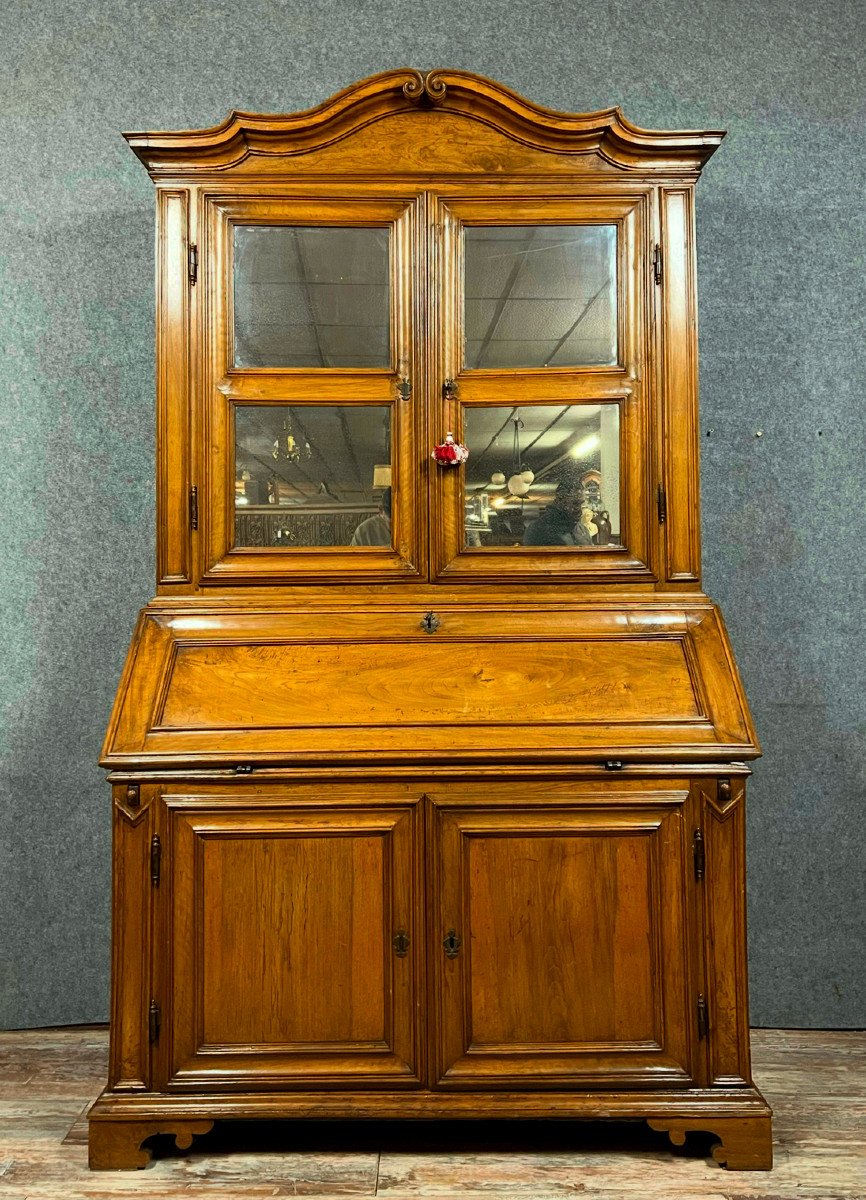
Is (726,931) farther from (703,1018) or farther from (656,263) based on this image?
(656,263)

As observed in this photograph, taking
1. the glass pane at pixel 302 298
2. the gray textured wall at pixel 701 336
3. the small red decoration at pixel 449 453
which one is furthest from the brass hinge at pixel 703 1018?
the glass pane at pixel 302 298

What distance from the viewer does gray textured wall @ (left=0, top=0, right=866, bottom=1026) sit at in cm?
260

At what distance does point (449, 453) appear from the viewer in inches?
80.9

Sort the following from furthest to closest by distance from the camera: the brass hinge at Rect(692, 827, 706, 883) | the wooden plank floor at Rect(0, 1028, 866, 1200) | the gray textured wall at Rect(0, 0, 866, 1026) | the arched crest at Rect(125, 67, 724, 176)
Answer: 1. the gray textured wall at Rect(0, 0, 866, 1026)
2. the arched crest at Rect(125, 67, 724, 176)
3. the brass hinge at Rect(692, 827, 706, 883)
4. the wooden plank floor at Rect(0, 1028, 866, 1200)

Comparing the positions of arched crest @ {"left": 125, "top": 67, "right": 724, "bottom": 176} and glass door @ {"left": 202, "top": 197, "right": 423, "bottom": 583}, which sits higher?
arched crest @ {"left": 125, "top": 67, "right": 724, "bottom": 176}

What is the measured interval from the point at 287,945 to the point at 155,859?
0.30m

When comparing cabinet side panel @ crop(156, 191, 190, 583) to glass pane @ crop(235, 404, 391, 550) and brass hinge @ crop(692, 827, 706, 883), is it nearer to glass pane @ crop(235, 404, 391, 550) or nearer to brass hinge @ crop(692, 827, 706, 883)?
glass pane @ crop(235, 404, 391, 550)

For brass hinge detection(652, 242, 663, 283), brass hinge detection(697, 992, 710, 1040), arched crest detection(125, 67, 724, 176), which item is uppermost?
arched crest detection(125, 67, 724, 176)

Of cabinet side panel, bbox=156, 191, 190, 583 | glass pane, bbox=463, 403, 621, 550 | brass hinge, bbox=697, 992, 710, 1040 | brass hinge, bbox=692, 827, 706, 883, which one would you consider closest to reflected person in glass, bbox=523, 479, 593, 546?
glass pane, bbox=463, 403, 621, 550

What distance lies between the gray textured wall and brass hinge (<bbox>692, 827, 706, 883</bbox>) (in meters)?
0.82

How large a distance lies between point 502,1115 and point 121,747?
39.1 inches

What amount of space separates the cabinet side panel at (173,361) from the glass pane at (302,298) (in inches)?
4.4

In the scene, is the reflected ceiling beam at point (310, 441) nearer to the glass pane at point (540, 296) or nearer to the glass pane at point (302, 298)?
the glass pane at point (302, 298)

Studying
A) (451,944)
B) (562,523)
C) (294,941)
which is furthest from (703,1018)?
(562,523)
